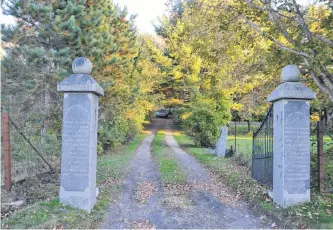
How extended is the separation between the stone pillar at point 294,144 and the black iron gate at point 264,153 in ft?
3.61

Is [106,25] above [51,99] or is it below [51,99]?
above

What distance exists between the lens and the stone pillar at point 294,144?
584 centimetres

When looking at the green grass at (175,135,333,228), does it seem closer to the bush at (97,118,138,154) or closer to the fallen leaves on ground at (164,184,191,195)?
the fallen leaves on ground at (164,184,191,195)

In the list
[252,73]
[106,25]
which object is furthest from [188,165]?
[106,25]

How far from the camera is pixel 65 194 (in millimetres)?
5609

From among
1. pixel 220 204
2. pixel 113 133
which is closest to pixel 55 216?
pixel 220 204

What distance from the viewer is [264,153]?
7676 millimetres

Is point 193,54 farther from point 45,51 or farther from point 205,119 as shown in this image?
point 45,51

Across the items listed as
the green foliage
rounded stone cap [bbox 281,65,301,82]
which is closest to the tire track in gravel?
the green foliage

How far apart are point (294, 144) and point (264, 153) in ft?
6.00

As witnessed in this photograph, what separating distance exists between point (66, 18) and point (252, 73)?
670 cm

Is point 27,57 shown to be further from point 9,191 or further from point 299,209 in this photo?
point 299,209

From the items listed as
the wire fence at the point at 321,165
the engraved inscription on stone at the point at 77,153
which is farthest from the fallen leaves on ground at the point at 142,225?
the wire fence at the point at 321,165

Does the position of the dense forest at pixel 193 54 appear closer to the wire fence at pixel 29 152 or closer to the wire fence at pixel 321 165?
the wire fence at pixel 29 152
